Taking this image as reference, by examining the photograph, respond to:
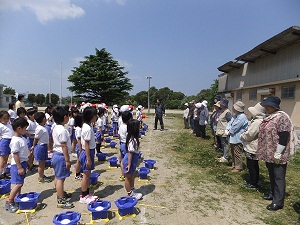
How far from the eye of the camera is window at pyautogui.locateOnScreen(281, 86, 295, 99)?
1388 cm

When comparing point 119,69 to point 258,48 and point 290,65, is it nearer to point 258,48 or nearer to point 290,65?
point 258,48

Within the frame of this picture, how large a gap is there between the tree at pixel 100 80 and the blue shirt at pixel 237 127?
29200mm

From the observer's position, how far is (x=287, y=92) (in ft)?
47.5

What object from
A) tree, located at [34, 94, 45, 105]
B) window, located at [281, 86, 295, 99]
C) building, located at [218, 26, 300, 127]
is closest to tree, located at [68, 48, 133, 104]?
building, located at [218, 26, 300, 127]

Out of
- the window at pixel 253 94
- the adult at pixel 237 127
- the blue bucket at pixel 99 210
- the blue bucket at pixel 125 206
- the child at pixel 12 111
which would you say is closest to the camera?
the blue bucket at pixel 99 210

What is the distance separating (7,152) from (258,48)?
667 inches

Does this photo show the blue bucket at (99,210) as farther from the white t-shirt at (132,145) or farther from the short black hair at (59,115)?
the short black hair at (59,115)

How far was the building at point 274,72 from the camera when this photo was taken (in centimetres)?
1341

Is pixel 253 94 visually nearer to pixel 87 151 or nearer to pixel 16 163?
pixel 87 151

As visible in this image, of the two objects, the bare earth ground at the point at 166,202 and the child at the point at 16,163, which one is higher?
the child at the point at 16,163

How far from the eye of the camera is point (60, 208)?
4.04 metres

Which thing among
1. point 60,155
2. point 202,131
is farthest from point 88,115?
point 202,131

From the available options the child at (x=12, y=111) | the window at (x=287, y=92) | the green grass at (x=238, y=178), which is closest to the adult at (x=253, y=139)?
the green grass at (x=238, y=178)

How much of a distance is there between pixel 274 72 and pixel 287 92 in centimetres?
244
